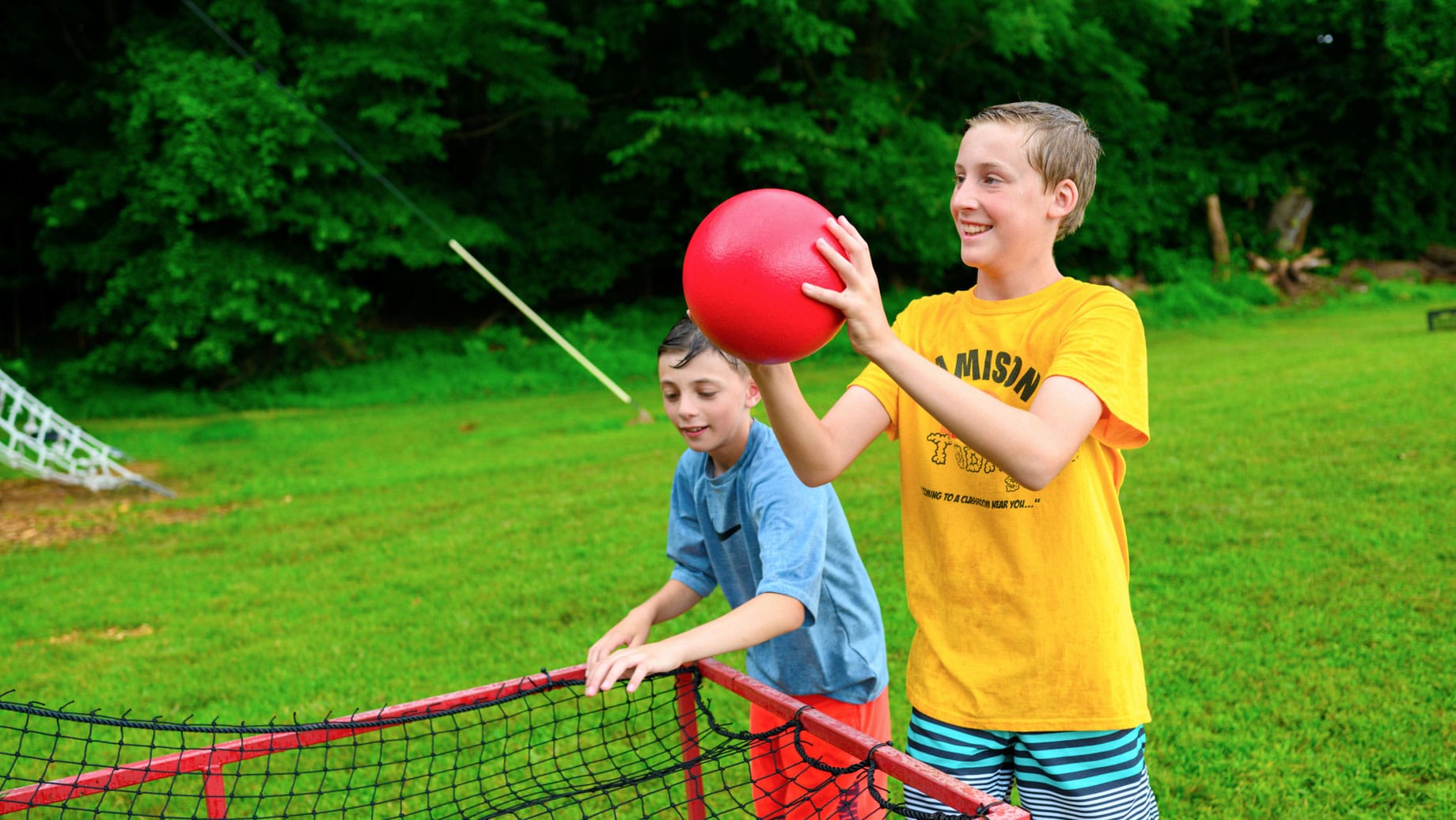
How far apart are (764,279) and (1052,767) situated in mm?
1035

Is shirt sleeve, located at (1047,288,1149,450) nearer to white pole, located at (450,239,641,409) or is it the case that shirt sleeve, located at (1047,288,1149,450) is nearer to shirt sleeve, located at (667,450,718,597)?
shirt sleeve, located at (667,450,718,597)

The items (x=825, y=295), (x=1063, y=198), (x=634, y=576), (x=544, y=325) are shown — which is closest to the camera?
(x=825, y=295)

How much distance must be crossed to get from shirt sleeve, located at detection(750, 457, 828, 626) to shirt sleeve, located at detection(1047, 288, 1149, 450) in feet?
2.03

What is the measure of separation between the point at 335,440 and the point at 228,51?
7759 mm

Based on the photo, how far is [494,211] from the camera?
1956 cm

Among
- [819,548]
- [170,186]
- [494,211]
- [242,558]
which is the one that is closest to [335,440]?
[242,558]

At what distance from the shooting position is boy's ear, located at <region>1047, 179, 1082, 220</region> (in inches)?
72.6

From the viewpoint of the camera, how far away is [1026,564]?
1.94 meters

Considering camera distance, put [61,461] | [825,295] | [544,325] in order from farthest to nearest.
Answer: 1. [544,325]
2. [61,461]
3. [825,295]

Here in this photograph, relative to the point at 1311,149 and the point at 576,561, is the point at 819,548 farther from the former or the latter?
the point at 1311,149

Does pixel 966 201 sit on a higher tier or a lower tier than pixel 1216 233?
higher

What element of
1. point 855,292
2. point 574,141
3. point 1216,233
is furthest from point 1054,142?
point 1216,233

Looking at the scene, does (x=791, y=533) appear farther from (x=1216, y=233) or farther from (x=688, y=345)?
(x=1216, y=233)

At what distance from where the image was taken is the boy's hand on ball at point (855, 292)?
1494 millimetres
